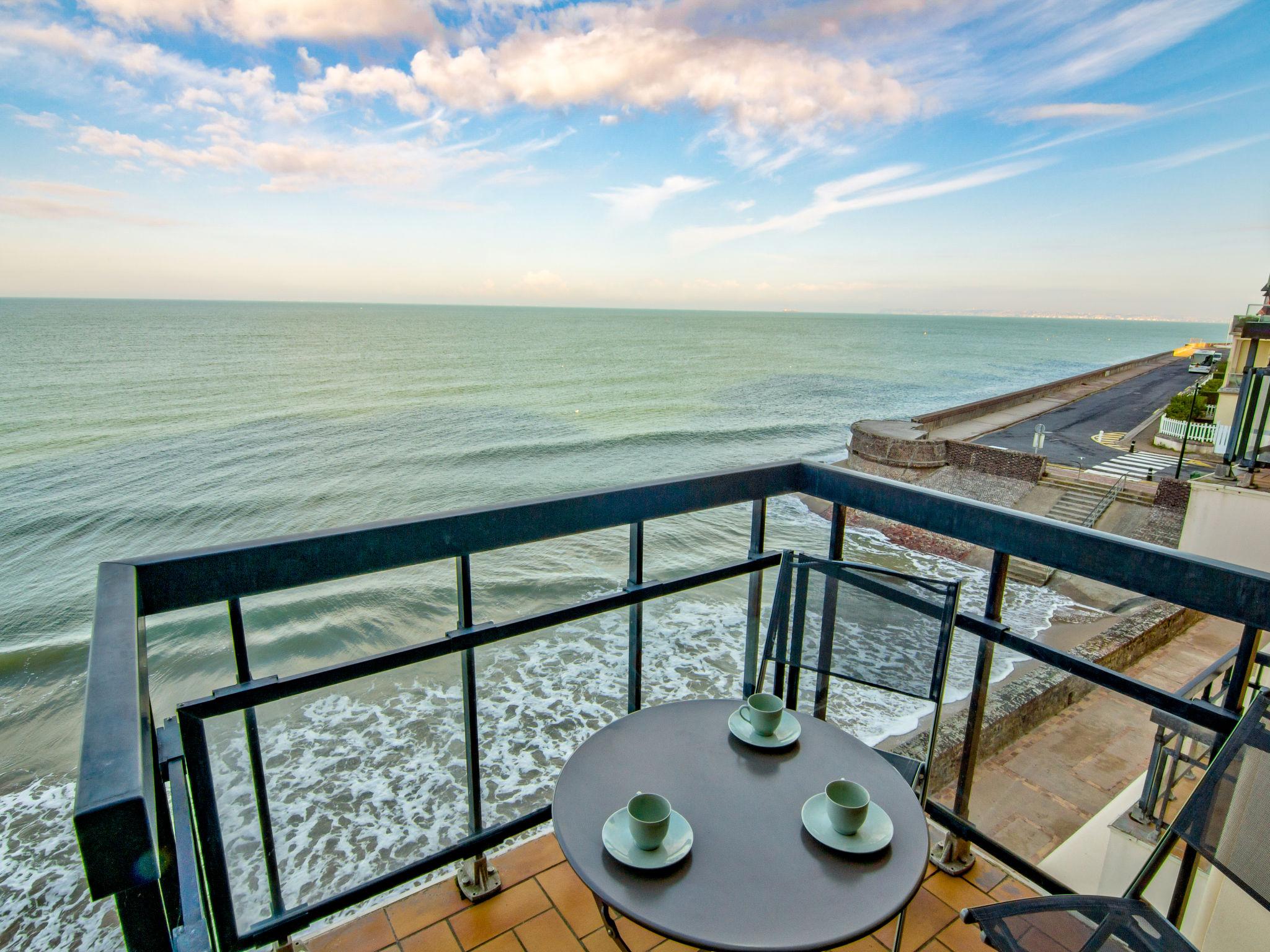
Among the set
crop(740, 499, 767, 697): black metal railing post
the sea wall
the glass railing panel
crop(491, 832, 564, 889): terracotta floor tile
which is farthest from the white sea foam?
crop(491, 832, 564, 889): terracotta floor tile

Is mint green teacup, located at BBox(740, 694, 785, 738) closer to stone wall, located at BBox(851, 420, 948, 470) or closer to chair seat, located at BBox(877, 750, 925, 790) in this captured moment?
chair seat, located at BBox(877, 750, 925, 790)

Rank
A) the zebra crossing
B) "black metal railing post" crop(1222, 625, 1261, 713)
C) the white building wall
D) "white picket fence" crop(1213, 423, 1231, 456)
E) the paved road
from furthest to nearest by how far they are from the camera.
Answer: the paved road < the zebra crossing < "white picket fence" crop(1213, 423, 1231, 456) < the white building wall < "black metal railing post" crop(1222, 625, 1261, 713)

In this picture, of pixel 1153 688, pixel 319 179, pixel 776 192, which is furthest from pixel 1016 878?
pixel 319 179

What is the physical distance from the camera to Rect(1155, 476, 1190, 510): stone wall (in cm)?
1564

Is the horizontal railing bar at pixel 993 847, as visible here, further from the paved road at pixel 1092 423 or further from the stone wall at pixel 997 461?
the paved road at pixel 1092 423

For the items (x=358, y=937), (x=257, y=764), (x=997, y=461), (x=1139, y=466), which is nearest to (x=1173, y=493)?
(x=1139, y=466)

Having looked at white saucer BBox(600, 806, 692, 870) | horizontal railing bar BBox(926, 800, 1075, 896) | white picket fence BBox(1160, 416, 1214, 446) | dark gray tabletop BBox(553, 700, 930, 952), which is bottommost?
white picket fence BBox(1160, 416, 1214, 446)

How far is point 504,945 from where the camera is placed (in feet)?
5.25

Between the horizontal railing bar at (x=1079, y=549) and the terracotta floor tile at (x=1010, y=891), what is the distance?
0.97 m

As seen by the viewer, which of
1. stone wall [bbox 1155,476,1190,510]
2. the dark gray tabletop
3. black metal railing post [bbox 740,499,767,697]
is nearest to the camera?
the dark gray tabletop

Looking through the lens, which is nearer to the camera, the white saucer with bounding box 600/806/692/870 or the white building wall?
the white saucer with bounding box 600/806/692/870

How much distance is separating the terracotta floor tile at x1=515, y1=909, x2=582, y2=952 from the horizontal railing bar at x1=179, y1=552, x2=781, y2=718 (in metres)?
0.76

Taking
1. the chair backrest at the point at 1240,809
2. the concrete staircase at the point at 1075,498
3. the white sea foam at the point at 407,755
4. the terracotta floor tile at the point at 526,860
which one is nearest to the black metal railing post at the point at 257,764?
the terracotta floor tile at the point at 526,860

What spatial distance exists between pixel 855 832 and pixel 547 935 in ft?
3.14
